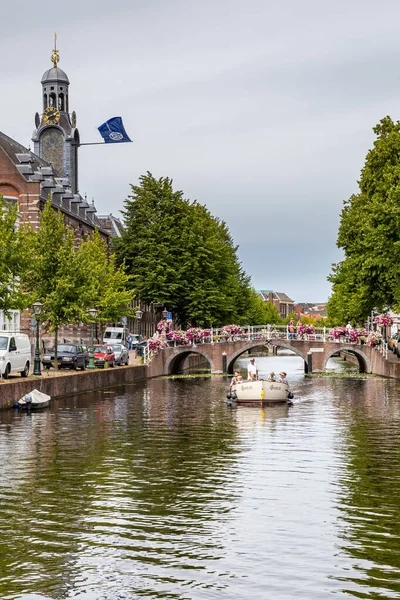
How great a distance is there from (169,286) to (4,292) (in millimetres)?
42724

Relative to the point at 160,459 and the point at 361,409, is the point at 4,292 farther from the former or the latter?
the point at 160,459

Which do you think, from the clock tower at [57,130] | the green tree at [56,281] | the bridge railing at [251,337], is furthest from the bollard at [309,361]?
the clock tower at [57,130]

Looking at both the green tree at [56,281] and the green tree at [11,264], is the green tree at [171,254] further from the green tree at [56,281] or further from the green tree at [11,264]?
the green tree at [11,264]

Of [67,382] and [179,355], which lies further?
[179,355]

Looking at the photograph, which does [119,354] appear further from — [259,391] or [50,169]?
[50,169]

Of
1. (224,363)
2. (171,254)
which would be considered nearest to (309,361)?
(224,363)

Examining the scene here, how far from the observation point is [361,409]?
4069 centimetres

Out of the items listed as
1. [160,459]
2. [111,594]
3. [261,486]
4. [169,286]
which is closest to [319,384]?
[169,286]

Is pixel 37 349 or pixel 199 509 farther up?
pixel 37 349

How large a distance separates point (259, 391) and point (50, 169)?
2144 inches

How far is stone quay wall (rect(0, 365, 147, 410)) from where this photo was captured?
128 feet

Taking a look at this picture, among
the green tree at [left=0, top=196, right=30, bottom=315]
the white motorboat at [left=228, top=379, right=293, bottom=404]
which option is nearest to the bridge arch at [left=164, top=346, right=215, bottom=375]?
the white motorboat at [left=228, top=379, right=293, bottom=404]

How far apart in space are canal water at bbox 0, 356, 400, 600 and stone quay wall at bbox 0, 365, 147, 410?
4059 millimetres

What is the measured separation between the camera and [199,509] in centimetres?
1858
